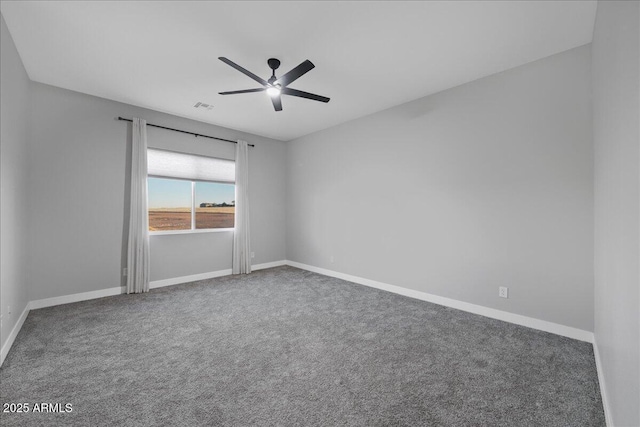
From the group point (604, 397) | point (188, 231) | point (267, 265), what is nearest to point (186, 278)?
point (188, 231)

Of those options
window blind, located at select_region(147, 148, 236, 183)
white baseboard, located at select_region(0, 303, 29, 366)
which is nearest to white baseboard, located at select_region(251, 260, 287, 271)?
window blind, located at select_region(147, 148, 236, 183)

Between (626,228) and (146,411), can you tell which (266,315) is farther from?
(626,228)

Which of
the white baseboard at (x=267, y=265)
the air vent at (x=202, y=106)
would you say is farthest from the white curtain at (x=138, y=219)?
the white baseboard at (x=267, y=265)

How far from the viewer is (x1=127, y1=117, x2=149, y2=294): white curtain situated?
4.05 metres

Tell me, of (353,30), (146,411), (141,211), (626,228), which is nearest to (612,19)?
(626,228)

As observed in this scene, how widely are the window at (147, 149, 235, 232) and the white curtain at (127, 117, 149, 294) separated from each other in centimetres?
18

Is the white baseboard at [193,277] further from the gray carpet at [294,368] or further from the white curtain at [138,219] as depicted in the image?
the gray carpet at [294,368]

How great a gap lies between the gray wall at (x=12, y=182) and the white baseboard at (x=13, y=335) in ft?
0.18

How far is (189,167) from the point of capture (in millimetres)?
4738

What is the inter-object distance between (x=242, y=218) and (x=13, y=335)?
320cm

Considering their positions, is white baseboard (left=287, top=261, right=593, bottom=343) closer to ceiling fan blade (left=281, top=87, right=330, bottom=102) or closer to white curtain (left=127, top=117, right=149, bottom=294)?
ceiling fan blade (left=281, top=87, right=330, bottom=102)

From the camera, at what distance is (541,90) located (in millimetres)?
2828

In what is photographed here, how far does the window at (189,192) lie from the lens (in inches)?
175

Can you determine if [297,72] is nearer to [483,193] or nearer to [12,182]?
[483,193]
